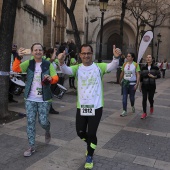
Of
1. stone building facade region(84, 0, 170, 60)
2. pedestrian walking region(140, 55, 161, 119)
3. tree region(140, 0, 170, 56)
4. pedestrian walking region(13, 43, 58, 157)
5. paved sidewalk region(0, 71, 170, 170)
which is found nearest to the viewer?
paved sidewalk region(0, 71, 170, 170)

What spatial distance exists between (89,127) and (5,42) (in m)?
4.01

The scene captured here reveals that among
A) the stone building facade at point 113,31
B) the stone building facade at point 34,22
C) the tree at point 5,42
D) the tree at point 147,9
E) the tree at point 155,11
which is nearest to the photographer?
the tree at point 5,42

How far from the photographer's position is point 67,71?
14.7ft

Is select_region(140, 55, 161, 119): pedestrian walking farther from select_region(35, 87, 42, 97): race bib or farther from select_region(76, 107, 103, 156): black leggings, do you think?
select_region(35, 87, 42, 97): race bib

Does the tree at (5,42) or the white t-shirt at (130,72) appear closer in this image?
the tree at (5,42)

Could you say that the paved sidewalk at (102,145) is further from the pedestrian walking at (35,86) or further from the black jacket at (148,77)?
the black jacket at (148,77)

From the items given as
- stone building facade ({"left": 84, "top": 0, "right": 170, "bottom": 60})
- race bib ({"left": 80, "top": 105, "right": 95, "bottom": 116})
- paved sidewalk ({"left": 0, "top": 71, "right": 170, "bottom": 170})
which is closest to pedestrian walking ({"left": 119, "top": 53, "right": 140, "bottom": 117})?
paved sidewalk ({"left": 0, "top": 71, "right": 170, "bottom": 170})

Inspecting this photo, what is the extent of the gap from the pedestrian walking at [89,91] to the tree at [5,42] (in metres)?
3.44

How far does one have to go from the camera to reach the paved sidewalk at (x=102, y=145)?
468 centimetres

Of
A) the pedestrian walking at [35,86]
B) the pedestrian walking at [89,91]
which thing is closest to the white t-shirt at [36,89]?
the pedestrian walking at [35,86]

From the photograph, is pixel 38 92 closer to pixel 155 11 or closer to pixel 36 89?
pixel 36 89

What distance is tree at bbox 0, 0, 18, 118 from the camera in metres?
7.32

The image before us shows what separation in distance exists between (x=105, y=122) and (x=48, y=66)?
3.13 metres

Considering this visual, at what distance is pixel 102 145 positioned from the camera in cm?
565
